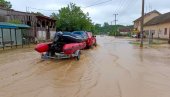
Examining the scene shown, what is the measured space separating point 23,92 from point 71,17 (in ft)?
161

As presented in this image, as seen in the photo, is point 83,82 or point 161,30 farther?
point 161,30

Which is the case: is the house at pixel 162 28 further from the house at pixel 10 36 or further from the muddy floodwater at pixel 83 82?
the muddy floodwater at pixel 83 82

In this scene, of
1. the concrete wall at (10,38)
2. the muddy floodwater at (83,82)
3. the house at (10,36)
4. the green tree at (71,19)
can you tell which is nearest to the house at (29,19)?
the concrete wall at (10,38)

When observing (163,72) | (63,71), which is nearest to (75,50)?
(63,71)

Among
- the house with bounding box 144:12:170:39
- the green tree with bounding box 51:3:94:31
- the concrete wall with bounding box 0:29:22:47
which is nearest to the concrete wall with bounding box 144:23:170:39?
the house with bounding box 144:12:170:39

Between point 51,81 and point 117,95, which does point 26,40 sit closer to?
point 51,81


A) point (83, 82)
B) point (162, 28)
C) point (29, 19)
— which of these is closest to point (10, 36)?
point (29, 19)

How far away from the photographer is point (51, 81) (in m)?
9.50

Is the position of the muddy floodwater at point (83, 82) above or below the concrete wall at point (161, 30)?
below

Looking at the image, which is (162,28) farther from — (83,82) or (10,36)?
(83,82)

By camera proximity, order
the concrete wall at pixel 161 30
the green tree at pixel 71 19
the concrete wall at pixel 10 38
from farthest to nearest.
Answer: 1. the green tree at pixel 71 19
2. the concrete wall at pixel 161 30
3. the concrete wall at pixel 10 38

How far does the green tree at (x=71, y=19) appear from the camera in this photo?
56.0 meters

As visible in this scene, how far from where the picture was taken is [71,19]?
184 ft

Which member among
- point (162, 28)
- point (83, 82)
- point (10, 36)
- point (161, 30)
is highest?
point (162, 28)
